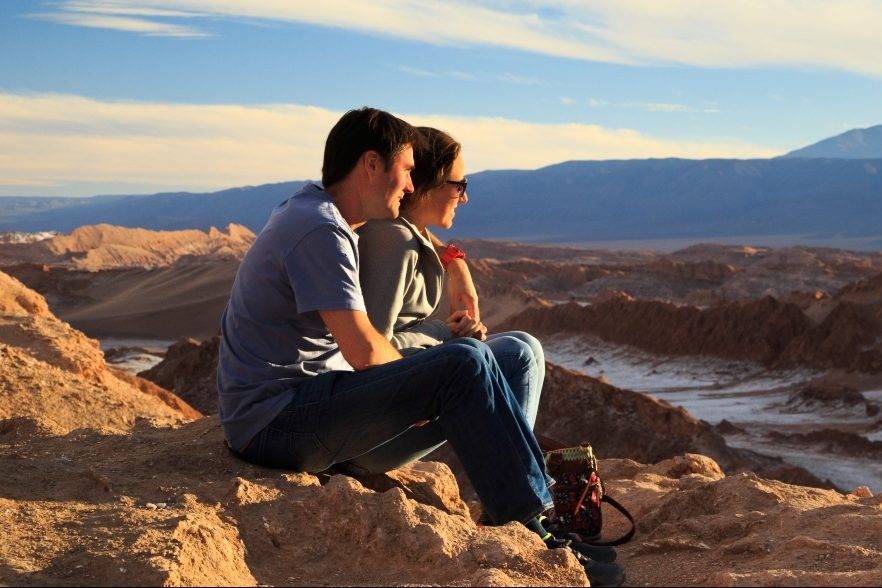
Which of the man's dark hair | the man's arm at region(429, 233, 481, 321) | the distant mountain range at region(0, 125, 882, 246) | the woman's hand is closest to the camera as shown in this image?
the man's dark hair

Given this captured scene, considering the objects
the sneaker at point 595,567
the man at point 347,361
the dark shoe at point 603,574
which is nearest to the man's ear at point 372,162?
the man at point 347,361

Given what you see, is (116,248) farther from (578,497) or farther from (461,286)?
(578,497)

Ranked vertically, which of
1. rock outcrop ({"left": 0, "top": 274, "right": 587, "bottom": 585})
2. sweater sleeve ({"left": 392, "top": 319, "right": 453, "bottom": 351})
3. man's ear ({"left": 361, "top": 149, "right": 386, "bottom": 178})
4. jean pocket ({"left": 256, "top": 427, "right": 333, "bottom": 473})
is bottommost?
rock outcrop ({"left": 0, "top": 274, "right": 587, "bottom": 585})

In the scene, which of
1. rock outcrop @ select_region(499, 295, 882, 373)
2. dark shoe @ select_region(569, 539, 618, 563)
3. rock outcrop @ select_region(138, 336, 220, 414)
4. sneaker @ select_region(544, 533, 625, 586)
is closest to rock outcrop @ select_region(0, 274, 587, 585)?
sneaker @ select_region(544, 533, 625, 586)

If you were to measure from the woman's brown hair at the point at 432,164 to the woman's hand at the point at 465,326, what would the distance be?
434 mm

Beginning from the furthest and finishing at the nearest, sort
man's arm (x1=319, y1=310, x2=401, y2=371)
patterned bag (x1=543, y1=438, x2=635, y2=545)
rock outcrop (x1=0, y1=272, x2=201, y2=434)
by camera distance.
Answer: rock outcrop (x1=0, y1=272, x2=201, y2=434)
patterned bag (x1=543, y1=438, x2=635, y2=545)
man's arm (x1=319, y1=310, x2=401, y2=371)

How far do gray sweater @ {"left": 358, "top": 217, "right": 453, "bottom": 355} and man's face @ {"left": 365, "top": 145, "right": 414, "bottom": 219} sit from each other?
0.13 m

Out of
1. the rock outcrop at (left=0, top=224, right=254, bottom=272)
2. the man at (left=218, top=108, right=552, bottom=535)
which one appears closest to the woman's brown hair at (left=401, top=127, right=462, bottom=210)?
the man at (left=218, top=108, right=552, bottom=535)

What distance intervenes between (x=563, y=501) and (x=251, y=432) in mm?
1223

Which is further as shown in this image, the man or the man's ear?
the man's ear

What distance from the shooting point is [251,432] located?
3.08 metres

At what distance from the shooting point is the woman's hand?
3521 mm

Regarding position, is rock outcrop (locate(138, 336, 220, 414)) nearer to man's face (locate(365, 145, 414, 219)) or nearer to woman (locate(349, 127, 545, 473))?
woman (locate(349, 127, 545, 473))

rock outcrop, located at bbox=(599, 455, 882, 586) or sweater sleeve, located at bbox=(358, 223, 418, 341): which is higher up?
sweater sleeve, located at bbox=(358, 223, 418, 341)
